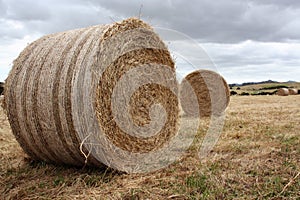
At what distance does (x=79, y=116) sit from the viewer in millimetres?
4047

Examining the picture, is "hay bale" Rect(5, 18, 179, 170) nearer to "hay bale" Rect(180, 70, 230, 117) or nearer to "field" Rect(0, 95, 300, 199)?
"field" Rect(0, 95, 300, 199)

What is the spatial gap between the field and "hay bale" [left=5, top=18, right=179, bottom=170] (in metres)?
0.27

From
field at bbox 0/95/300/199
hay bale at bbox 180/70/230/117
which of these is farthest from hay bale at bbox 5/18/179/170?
hay bale at bbox 180/70/230/117

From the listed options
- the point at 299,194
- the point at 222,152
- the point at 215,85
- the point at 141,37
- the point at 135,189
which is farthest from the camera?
the point at 215,85

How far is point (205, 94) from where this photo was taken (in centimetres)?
1138

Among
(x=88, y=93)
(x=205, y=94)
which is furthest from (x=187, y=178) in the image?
(x=205, y=94)

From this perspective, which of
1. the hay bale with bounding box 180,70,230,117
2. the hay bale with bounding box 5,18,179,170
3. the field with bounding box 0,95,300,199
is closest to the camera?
the field with bounding box 0,95,300,199

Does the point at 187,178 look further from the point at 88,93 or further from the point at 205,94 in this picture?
the point at 205,94

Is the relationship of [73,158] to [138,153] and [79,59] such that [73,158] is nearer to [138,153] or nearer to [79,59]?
[138,153]

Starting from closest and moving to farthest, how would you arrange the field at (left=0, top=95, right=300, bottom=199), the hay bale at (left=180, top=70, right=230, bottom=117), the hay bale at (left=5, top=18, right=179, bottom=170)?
1. the field at (left=0, top=95, right=300, bottom=199)
2. the hay bale at (left=5, top=18, right=179, bottom=170)
3. the hay bale at (left=180, top=70, right=230, bottom=117)

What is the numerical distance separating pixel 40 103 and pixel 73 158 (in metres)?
0.78

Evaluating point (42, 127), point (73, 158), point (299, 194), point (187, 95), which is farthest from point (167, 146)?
point (187, 95)

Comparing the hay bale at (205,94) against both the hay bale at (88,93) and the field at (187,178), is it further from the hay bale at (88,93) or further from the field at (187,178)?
the hay bale at (88,93)

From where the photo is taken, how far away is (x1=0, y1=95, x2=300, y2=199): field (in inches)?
145
